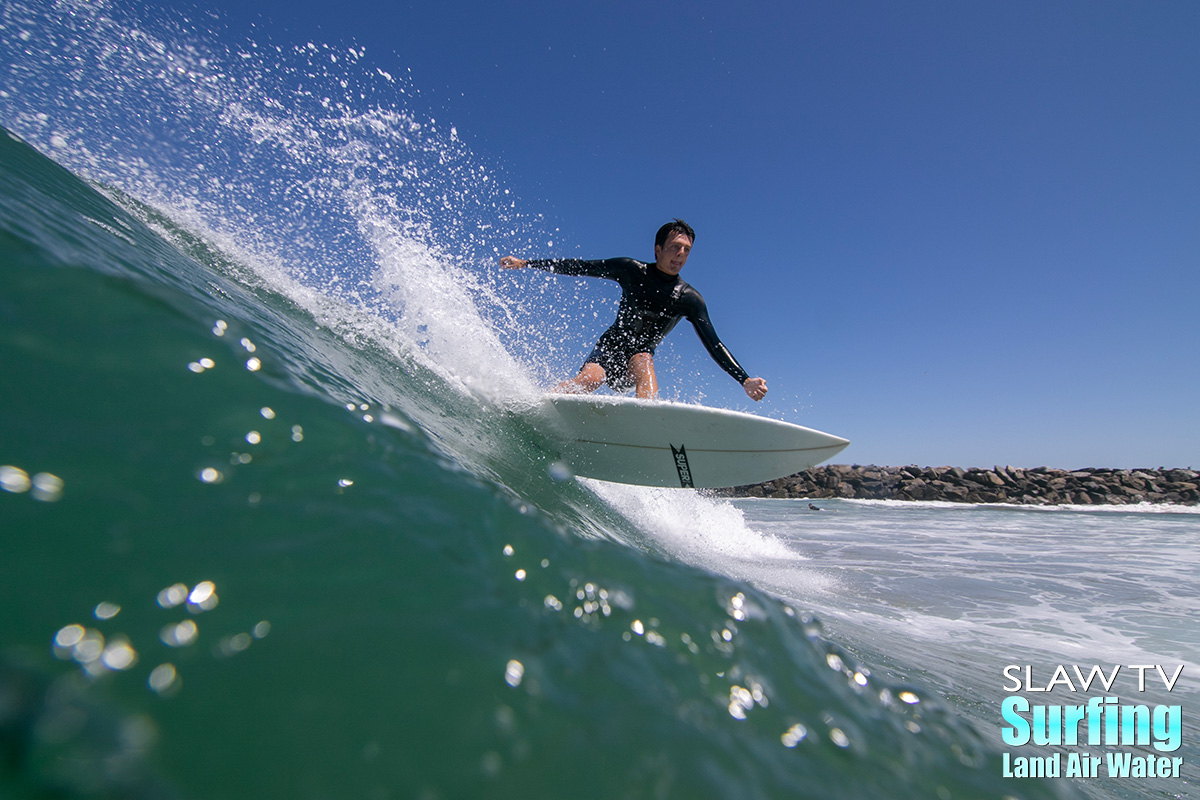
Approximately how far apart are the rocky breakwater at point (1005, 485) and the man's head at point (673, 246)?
45.8 feet

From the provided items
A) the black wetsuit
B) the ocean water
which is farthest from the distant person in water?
the ocean water

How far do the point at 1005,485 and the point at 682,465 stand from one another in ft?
63.5

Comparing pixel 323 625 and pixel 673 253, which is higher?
pixel 673 253

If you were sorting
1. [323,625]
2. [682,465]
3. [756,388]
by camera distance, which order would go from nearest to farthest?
[323,625] < [682,465] < [756,388]

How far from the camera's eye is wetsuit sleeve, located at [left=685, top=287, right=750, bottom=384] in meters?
4.67

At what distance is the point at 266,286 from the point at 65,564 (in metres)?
3.71

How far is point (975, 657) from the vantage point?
254 centimetres

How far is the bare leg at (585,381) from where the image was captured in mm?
4371

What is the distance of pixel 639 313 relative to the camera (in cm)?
469

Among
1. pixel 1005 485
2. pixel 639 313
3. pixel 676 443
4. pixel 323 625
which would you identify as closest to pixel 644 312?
pixel 639 313

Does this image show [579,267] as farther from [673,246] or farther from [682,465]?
[682,465]

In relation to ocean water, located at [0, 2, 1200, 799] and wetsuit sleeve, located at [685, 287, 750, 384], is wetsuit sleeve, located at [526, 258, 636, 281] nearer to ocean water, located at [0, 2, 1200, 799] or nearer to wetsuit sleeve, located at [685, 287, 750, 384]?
wetsuit sleeve, located at [685, 287, 750, 384]

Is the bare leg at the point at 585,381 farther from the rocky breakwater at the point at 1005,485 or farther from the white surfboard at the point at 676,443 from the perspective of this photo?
the rocky breakwater at the point at 1005,485

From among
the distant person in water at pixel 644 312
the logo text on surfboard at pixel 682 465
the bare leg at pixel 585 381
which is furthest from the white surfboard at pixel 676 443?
the distant person in water at pixel 644 312
